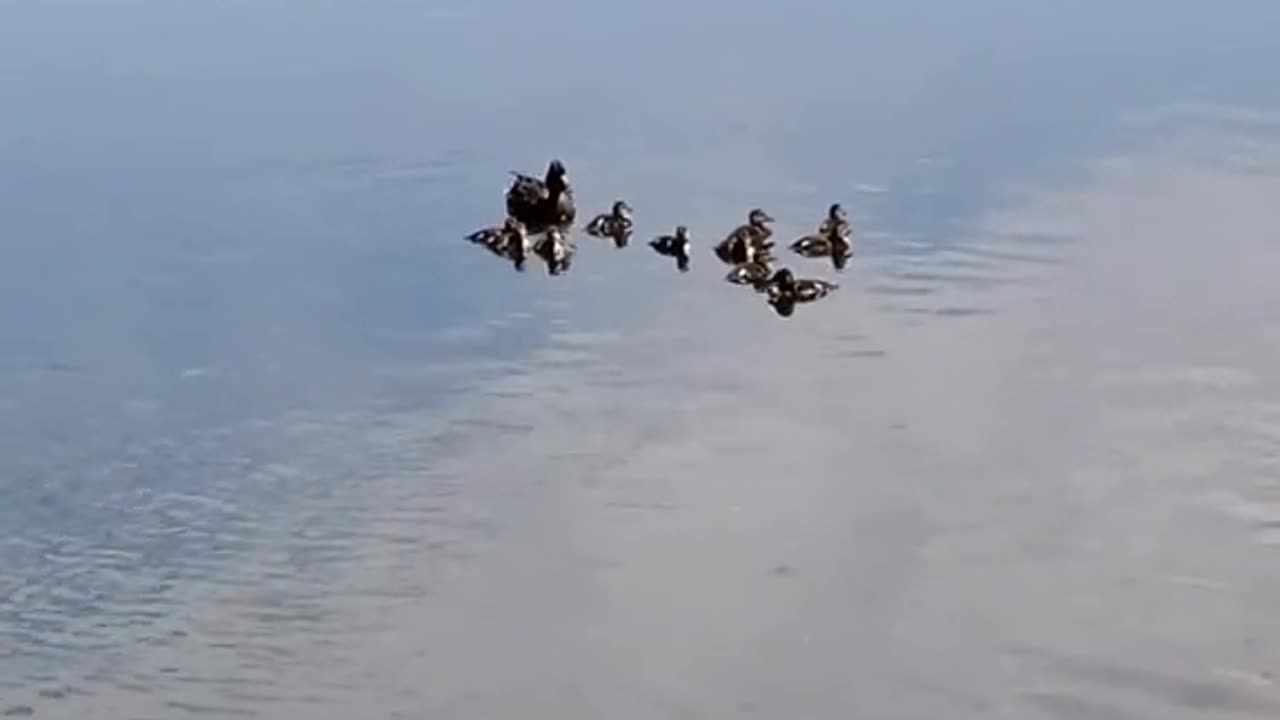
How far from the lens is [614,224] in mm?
21562

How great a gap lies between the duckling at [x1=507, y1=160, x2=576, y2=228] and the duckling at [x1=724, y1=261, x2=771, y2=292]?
98.0 inches

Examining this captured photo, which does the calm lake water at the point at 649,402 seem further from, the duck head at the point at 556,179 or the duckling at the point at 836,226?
the duck head at the point at 556,179

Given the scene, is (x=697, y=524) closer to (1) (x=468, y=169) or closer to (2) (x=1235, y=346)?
(2) (x=1235, y=346)

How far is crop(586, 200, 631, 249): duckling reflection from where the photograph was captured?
21547 millimetres

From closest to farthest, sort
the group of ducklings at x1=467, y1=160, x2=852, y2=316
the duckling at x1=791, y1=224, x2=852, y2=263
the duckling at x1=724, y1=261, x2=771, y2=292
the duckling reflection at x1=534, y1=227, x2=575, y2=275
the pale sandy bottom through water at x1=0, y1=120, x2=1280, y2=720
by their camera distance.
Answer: the pale sandy bottom through water at x1=0, y1=120, x2=1280, y2=720 < the group of ducklings at x1=467, y1=160, x2=852, y2=316 < the duckling at x1=724, y1=261, x2=771, y2=292 < the duckling at x1=791, y1=224, x2=852, y2=263 < the duckling reflection at x1=534, y1=227, x2=575, y2=275

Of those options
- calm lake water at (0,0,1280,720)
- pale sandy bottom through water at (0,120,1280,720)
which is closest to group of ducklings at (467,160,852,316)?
calm lake water at (0,0,1280,720)

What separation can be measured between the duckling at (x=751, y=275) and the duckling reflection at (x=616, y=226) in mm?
1746

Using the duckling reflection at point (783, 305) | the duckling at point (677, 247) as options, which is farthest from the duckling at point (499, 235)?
the duckling reflection at point (783, 305)

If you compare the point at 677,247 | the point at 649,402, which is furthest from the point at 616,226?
the point at 649,402

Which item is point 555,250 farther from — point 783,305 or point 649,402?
point 649,402

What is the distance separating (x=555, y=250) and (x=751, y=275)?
2433 mm

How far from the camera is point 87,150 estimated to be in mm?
25375

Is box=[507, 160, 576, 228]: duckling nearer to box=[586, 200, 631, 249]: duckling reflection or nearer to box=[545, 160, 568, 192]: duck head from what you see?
box=[545, 160, 568, 192]: duck head

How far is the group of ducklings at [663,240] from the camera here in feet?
64.3
